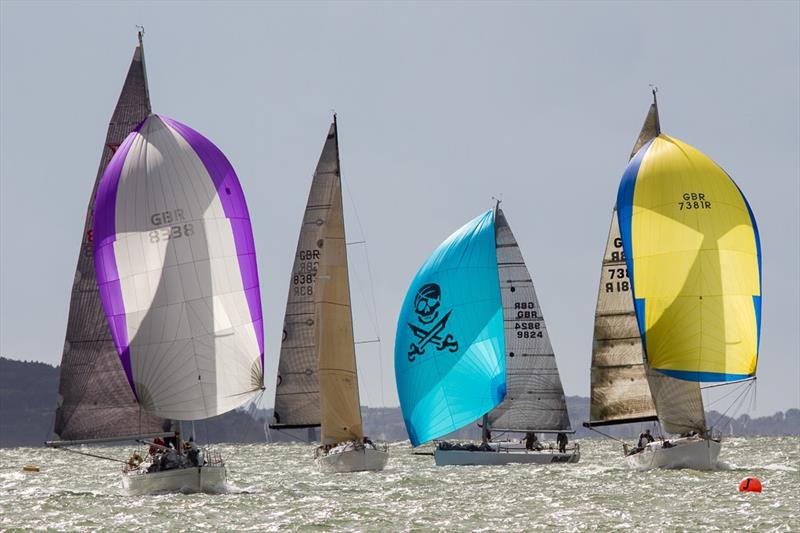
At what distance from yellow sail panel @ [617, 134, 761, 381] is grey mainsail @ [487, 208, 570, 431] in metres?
8.61

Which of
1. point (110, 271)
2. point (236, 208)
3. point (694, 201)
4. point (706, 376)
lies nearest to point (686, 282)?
point (694, 201)

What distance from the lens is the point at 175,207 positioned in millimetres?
33219

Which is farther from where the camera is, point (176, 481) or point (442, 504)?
point (176, 481)

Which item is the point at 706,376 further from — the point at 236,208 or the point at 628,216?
the point at 236,208

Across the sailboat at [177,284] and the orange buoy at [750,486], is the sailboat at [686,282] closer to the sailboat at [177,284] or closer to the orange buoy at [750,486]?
the orange buoy at [750,486]

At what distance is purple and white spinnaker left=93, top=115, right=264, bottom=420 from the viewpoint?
108 feet

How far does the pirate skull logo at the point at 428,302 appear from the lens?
150ft

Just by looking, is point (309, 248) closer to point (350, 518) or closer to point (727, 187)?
point (727, 187)

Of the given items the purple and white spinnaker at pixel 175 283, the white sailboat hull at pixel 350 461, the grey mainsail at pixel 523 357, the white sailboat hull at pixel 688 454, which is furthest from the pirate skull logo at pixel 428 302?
the purple and white spinnaker at pixel 175 283

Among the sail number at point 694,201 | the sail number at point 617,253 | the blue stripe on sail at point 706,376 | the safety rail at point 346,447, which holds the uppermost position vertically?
the sail number at point 694,201

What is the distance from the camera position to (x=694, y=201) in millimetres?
38562

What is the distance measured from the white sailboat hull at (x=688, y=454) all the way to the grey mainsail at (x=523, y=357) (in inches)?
324

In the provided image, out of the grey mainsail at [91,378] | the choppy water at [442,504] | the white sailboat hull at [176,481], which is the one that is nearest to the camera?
the choppy water at [442,504]

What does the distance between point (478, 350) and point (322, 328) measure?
549 centimetres
